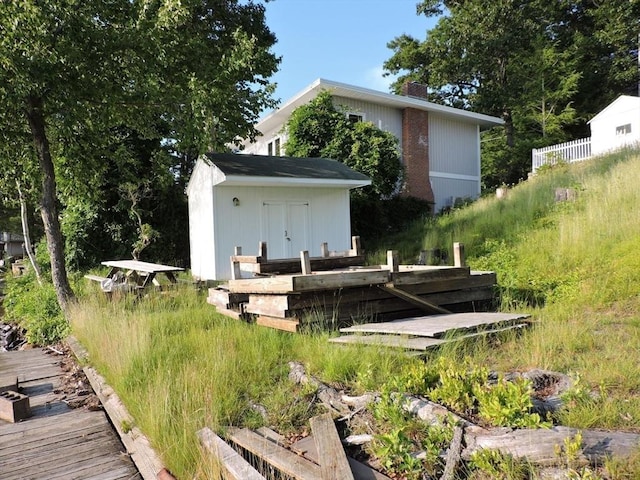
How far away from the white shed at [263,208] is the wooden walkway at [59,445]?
6449 millimetres

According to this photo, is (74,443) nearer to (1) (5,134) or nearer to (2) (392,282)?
(2) (392,282)

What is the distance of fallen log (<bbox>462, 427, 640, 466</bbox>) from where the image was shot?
201 centimetres

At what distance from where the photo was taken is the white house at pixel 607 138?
1864 cm

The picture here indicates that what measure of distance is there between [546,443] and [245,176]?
9.58 m

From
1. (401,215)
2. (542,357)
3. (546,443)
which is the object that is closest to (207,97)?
(542,357)

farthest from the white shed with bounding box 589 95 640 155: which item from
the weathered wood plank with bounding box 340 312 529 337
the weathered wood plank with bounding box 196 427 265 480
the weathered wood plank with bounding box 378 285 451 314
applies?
the weathered wood plank with bounding box 196 427 265 480

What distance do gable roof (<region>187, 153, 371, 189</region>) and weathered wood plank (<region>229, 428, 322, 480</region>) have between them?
27.4ft

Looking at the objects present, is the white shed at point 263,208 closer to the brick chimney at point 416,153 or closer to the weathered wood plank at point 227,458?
the brick chimney at point 416,153

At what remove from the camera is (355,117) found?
17.1m

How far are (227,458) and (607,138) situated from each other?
22408mm

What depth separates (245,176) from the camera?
35.2 ft

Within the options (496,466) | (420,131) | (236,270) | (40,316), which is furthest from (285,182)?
(496,466)

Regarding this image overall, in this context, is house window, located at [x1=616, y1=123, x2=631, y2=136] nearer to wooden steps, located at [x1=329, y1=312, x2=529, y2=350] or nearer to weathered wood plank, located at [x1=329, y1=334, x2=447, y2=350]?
wooden steps, located at [x1=329, y1=312, x2=529, y2=350]

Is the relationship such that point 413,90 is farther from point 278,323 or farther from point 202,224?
point 278,323
